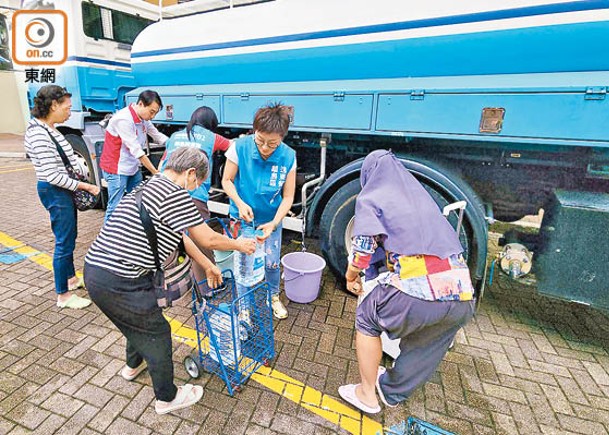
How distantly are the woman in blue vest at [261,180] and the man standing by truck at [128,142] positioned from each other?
4.82 ft

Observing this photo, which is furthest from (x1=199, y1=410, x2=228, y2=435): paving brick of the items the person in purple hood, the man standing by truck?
the man standing by truck

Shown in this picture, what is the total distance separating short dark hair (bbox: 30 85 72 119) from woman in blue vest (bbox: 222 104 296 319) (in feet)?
4.56

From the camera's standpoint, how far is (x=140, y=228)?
161 centimetres

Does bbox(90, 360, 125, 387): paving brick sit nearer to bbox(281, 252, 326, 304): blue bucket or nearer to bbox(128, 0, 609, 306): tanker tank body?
bbox(281, 252, 326, 304): blue bucket

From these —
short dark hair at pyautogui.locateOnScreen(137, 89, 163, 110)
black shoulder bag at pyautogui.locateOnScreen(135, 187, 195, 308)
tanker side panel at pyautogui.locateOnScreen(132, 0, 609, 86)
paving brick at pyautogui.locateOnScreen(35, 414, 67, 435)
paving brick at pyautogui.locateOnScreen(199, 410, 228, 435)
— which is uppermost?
tanker side panel at pyautogui.locateOnScreen(132, 0, 609, 86)

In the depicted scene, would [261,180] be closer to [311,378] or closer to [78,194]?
[311,378]

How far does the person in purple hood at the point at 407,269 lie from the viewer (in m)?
1.72

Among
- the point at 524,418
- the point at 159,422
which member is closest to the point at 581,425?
the point at 524,418

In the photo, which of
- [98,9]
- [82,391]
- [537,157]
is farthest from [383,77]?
[98,9]

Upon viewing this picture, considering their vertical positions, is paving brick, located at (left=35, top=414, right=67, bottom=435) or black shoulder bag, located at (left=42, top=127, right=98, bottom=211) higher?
black shoulder bag, located at (left=42, top=127, right=98, bottom=211)

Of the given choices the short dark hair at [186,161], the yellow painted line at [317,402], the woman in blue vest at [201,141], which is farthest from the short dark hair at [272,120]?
the yellow painted line at [317,402]

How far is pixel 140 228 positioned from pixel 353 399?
154 centimetres

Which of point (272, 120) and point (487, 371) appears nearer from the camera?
point (272, 120)

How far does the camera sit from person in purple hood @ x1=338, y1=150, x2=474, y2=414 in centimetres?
172
